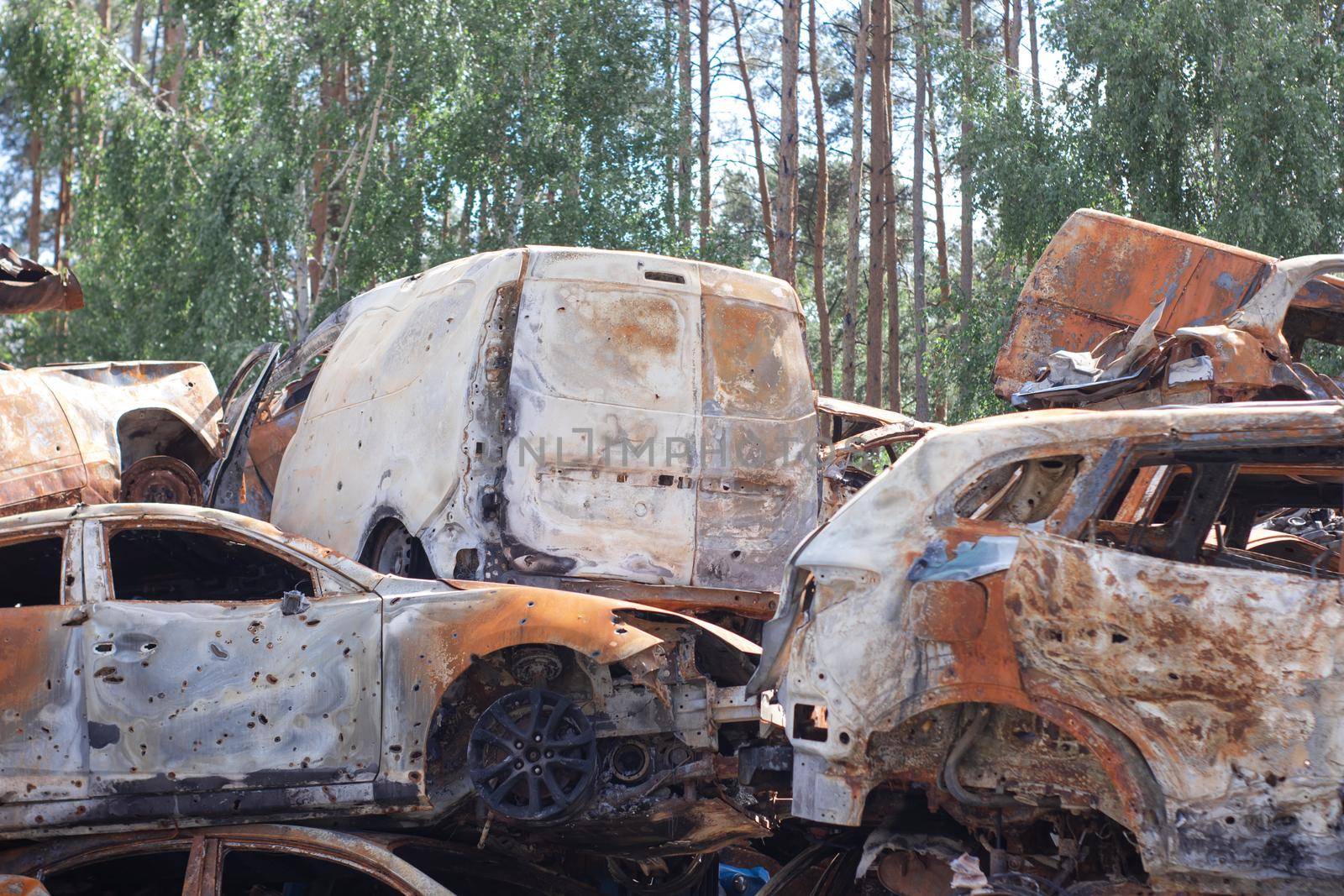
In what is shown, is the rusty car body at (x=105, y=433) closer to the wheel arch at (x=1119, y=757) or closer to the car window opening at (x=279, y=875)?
the car window opening at (x=279, y=875)

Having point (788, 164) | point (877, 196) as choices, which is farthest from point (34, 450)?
point (877, 196)

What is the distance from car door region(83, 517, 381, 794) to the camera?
16.5ft

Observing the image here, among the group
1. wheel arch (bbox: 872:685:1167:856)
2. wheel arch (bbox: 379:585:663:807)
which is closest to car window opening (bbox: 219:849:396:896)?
wheel arch (bbox: 379:585:663:807)

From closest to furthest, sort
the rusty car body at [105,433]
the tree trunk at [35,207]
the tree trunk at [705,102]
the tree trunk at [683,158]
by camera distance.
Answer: the rusty car body at [105,433] → the tree trunk at [683,158] → the tree trunk at [705,102] → the tree trunk at [35,207]

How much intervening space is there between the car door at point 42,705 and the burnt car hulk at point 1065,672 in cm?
263

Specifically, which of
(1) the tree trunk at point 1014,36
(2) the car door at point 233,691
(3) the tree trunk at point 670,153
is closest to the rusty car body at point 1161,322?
(2) the car door at point 233,691

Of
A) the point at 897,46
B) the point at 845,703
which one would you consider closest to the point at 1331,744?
the point at 845,703

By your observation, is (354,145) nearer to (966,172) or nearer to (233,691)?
(966,172)

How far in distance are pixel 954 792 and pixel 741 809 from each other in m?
1.19

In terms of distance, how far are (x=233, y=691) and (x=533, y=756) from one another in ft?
3.89

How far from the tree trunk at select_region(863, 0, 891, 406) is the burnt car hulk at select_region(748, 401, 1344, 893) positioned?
17.6 metres

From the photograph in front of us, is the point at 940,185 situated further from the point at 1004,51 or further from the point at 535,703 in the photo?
the point at 535,703

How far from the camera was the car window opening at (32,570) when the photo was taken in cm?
550

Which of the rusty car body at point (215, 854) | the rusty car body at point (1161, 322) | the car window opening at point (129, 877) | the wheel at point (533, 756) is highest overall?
the rusty car body at point (1161, 322)
